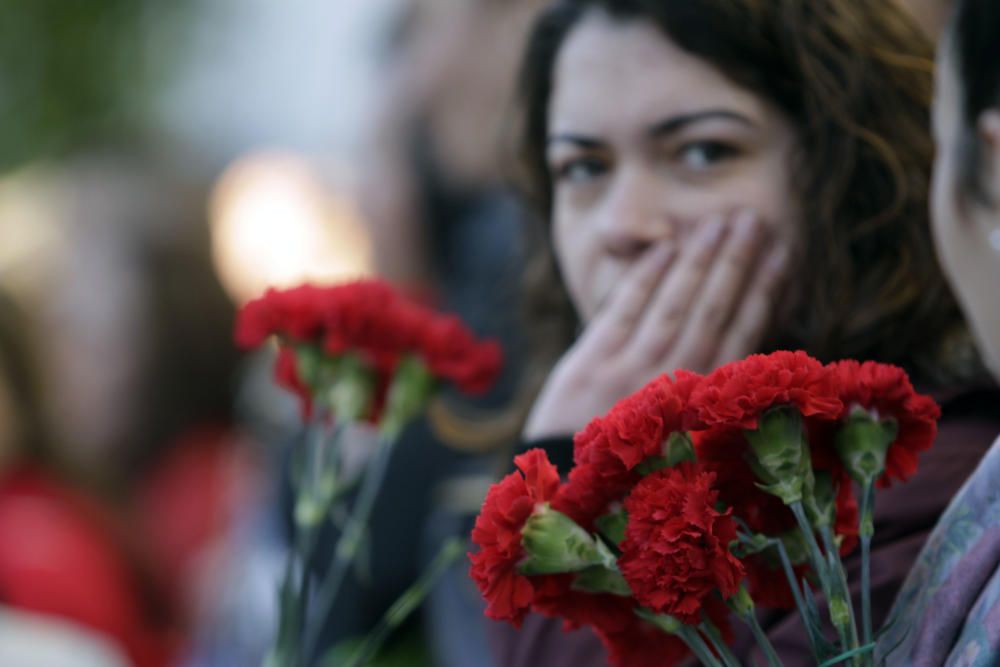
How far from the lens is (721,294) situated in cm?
87

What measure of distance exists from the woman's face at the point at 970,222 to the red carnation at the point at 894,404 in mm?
142

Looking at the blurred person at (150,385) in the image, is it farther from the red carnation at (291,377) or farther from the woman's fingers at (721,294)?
the woman's fingers at (721,294)

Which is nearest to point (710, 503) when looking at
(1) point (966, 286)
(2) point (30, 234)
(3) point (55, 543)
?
(1) point (966, 286)

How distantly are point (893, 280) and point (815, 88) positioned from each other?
0.51 ft

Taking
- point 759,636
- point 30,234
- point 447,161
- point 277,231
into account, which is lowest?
point 759,636

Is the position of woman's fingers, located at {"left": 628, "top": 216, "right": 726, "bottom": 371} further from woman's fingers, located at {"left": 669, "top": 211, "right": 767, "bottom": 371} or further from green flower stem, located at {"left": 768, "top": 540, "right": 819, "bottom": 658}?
green flower stem, located at {"left": 768, "top": 540, "right": 819, "bottom": 658}

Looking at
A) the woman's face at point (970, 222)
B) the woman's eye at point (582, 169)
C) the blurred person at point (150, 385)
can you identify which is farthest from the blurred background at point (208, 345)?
the woman's face at point (970, 222)

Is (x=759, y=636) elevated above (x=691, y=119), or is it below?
below

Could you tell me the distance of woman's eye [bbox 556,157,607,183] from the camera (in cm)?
95

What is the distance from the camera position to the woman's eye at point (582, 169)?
3.12ft

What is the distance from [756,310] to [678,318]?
0.06 metres

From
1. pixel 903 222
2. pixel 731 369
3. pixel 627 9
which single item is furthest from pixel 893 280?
pixel 731 369

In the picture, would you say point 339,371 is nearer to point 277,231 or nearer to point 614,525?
point 614,525

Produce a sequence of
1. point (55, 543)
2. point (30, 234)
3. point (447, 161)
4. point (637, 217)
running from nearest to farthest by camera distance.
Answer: point (637, 217) < point (55, 543) < point (447, 161) < point (30, 234)
